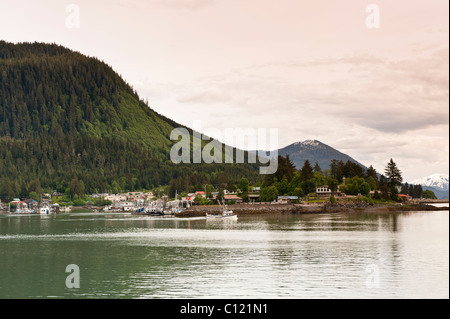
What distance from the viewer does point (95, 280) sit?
152ft

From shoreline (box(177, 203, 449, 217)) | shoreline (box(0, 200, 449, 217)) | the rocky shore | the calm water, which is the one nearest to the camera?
the calm water

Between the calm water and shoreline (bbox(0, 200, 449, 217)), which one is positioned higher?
shoreline (bbox(0, 200, 449, 217))

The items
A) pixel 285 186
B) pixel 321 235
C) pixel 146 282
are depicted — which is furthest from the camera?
pixel 285 186

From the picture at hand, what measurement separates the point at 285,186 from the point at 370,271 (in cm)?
13478

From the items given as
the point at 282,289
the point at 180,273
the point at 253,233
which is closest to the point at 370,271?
the point at 282,289

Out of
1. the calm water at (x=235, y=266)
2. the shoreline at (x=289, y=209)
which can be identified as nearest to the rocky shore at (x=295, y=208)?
the shoreline at (x=289, y=209)

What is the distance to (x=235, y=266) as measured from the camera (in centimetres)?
5284

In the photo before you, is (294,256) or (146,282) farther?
(294,256)

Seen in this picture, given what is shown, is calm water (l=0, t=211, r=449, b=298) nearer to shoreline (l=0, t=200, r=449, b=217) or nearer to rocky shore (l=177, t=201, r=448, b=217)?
shoreline (l=0, t=200, r=449, b=217)

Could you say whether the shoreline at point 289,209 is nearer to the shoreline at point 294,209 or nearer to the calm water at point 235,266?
the shoreline at point 294,209

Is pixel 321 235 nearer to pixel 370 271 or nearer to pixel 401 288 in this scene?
pixel 370 271

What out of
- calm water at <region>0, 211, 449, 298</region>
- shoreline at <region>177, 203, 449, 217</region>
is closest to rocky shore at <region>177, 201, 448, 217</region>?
shoreline at <region>177, 203, 449, 217</region>

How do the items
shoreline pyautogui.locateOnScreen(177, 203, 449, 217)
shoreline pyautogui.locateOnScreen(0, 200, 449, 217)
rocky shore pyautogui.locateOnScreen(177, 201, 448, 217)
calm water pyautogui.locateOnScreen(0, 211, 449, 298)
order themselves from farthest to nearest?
rocky shore pyautogui.locateOnScreen(177, 201, 448, 217), shoreline pyautogui.locateOnScreen(0, 200, 449, 217), shoreline pyautogui.locateOnScreen(177, 203, 449, 217), calm water pyautogui.locateOnScreen(0, 211, 449, 298)

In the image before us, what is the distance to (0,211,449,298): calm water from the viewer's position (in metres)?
41.7
